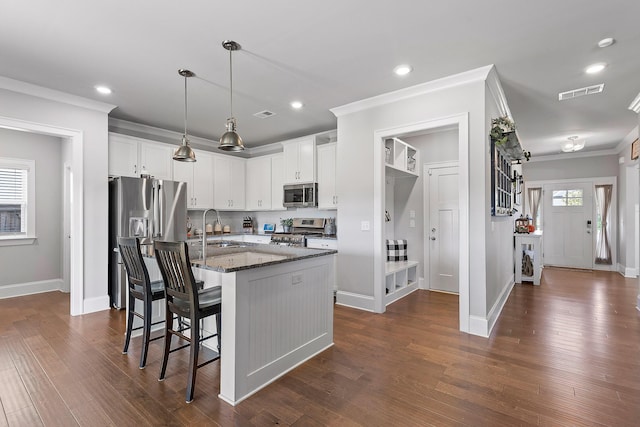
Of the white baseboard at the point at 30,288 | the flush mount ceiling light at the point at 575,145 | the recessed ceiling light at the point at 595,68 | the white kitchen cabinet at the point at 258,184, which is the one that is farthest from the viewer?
the white kitchen cabinet at the point at 258,184

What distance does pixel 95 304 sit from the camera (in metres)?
4.07

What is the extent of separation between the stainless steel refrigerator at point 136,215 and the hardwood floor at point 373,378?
0.56 m

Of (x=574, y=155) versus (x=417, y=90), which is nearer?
(x=417, y=90)

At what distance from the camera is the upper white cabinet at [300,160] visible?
212 inches

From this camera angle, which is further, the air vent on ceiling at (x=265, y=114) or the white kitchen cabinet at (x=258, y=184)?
the white kitchen cabinet at (x=258, y=184)

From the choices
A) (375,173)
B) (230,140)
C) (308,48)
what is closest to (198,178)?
(230,140)

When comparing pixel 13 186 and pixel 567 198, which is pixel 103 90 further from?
pixel 567 198

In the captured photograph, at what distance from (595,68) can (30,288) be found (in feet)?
26.2

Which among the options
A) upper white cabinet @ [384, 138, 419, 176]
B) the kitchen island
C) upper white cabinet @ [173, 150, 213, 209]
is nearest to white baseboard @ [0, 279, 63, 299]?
upper white cabinet @ [173, 150, 213, 209]

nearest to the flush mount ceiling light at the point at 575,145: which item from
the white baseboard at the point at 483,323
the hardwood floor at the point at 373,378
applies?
the hardwood floor at the point at 373,378

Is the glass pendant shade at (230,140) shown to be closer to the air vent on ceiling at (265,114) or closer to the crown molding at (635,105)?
the air vent on ceiling at (265,114)

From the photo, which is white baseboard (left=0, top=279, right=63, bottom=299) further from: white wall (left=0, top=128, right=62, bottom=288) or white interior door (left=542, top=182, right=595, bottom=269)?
white interior door (left=542, top=182, right=595, bottom=269)

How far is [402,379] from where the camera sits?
2.39 m

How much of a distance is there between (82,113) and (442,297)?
552 centimetres
